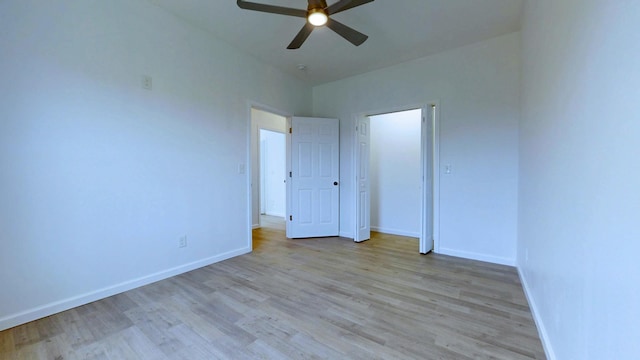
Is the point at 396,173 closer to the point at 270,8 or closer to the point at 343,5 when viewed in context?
the point at 343,5

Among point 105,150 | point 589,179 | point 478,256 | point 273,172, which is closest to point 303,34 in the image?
point 105,150

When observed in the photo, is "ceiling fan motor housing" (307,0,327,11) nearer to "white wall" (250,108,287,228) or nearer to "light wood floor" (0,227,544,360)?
"light wood floor" (0,227,544,360)

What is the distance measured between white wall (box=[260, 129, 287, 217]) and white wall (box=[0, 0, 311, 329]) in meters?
3.33

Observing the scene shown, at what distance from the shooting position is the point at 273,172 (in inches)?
270

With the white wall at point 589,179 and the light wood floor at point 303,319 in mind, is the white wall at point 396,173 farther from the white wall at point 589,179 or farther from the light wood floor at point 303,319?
the white wall at point 589,179

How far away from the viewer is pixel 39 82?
1920 millimetres

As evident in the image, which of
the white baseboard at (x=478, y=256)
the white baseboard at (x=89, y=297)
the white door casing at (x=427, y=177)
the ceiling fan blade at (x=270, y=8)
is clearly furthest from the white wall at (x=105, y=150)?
the white baseboard at (x=478, y=256)

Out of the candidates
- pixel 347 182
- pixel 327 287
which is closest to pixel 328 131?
pixel 347 182

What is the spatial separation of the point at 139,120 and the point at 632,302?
10.6ft

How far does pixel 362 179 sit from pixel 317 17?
102 inches

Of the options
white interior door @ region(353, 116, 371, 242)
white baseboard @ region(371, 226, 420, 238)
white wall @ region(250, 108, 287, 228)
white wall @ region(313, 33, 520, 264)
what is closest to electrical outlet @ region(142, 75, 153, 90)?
white wall @ region(250, 108, 287, 228)

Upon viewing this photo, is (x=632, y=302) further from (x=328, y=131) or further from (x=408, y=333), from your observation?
(x=328, y=131)

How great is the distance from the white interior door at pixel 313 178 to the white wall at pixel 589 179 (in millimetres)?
2948

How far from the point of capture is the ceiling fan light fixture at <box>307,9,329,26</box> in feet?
6.66
